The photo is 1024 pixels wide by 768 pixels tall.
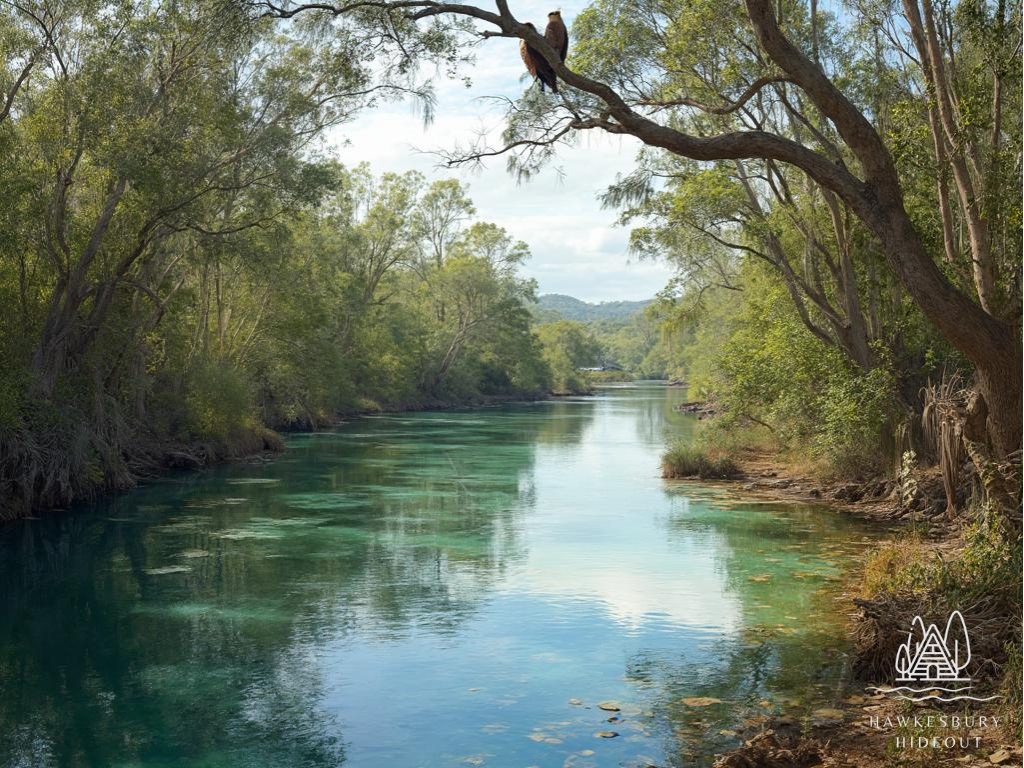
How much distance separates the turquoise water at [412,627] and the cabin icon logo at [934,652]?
663mm

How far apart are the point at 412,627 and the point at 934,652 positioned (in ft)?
17.1

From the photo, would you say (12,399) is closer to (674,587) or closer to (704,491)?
(674,587)

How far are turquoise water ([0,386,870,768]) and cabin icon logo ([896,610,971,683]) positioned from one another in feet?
2.18

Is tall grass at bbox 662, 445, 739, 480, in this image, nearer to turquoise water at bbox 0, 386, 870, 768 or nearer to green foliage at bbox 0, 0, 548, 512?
turquoise water at bbox 0, 386, 870, 768

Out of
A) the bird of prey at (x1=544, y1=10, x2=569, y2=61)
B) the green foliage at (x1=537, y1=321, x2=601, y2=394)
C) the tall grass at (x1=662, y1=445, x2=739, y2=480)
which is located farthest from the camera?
the green foliage at (x1=537, y1=321, x2=601, y2=394)

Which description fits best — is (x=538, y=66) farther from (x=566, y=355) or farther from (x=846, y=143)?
(x=566, y=355)

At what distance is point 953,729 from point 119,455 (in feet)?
62.0

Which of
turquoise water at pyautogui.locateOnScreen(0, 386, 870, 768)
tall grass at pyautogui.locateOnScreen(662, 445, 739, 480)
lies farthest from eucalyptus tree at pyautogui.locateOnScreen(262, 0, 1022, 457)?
tall grass at pyautogui.locateOnScreen(662, 445, 739, 480)

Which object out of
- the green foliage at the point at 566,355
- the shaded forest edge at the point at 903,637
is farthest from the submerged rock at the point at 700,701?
the green foliage at the point at 566,355

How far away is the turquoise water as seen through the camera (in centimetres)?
737

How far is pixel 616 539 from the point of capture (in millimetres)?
16062

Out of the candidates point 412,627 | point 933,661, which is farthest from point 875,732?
point 412,627

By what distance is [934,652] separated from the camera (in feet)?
25.2

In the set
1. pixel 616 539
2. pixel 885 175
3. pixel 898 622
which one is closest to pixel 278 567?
pixel 616 539
